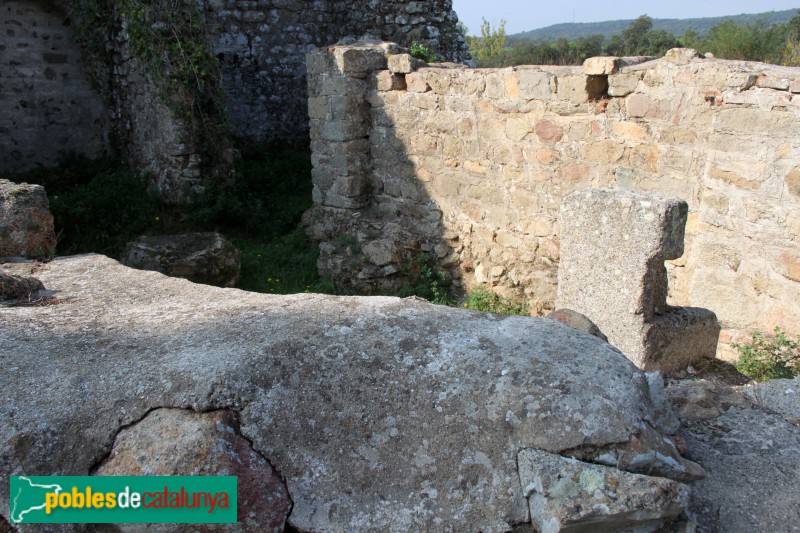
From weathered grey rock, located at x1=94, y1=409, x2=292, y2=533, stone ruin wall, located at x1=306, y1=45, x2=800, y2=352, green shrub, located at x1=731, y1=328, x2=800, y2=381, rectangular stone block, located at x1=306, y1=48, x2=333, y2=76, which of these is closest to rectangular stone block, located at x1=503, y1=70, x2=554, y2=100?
stone ruin wall, located at x1=306, y1=45, x2=800, y2=352

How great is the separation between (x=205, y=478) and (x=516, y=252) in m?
4.18

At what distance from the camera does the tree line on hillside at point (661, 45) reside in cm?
1695

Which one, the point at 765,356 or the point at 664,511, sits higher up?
the point at 664,511

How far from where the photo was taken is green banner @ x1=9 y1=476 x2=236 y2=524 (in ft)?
5.01

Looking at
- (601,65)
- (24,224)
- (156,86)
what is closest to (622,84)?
(601,65)

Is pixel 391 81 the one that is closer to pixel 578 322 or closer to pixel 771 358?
pixel 771 358

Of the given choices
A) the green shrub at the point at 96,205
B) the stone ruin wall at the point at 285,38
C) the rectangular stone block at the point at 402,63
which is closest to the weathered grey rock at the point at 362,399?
the rectangular stone block at the point at 402,63

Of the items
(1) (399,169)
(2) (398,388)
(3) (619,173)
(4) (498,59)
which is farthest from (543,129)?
(4) (498,59)

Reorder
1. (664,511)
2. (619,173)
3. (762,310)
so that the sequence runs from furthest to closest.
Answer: (619,173), (762,310), (664,511)

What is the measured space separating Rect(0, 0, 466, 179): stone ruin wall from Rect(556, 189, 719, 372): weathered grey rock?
5044mm

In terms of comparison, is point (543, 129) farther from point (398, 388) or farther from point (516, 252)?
point (398, 388)

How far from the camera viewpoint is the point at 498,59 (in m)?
27.2

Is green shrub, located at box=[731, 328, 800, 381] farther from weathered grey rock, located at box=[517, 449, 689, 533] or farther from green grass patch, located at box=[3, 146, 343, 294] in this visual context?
green grass patch, located at box=[3, 146, 343, 294]

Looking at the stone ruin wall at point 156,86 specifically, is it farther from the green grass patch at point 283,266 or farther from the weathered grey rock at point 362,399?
the weathered grey rock at point 362,399
